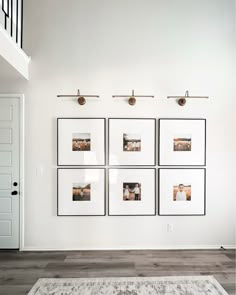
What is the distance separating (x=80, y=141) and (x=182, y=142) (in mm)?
1444

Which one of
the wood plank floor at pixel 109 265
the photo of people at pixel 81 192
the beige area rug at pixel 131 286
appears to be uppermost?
the photo of people at pixel 81 192

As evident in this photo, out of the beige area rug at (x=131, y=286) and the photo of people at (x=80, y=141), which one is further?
the photo of people at (x=80, y=141)

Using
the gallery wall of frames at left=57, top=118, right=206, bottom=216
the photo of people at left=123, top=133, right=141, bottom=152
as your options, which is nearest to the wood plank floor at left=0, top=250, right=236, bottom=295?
the gallery wall of frames at left=57, top=118, right=206, bottom=216

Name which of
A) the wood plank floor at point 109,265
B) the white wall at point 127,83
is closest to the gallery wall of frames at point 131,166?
the white wall at point 127,83

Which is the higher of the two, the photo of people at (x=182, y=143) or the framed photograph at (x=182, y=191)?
the photo of people at (x=182, y=143)

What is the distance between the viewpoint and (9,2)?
2.92m

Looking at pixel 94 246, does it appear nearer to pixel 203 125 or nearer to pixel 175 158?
pixel 175 158

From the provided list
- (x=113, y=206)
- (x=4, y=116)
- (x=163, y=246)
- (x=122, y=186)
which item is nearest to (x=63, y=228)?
(x=113, y=206)

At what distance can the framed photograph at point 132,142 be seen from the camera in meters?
3.50

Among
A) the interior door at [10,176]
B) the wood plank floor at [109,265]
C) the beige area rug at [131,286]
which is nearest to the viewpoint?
the beige area rug at [131,286]

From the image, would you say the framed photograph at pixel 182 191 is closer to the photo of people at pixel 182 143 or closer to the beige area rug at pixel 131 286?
the photo of people at pixel 182 143

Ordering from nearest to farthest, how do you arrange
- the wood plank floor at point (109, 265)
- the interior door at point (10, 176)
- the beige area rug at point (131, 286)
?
the beige area rug at point (131, 286) → the wood plank floor at point (109, 265) → the interior door at point (10, 176)

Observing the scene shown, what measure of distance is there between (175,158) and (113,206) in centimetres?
111

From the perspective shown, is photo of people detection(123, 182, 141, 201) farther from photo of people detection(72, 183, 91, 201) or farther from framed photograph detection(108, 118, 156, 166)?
photo of people detection(72, 183, 91, 201)
